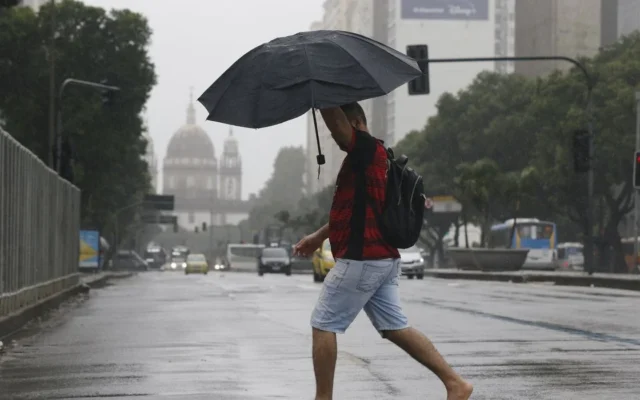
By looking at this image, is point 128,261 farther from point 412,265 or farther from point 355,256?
point 355,256

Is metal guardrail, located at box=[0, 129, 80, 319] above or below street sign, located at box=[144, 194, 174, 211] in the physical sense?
below

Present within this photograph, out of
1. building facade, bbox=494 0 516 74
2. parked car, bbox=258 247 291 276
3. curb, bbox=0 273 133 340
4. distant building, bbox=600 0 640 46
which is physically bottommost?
parked car, bbox=258 247 291 276

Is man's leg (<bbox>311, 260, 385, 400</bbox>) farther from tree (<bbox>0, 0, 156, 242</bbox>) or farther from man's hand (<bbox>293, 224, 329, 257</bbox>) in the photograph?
tree (<bbox>0, 0, 156, 242</bbox>)

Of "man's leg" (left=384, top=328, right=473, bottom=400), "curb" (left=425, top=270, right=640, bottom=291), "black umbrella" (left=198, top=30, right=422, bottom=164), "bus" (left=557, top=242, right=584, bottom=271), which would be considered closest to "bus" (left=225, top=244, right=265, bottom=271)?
"bus" (left=557, top=242, right=584, bottom=271)

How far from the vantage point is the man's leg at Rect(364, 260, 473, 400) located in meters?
7.94

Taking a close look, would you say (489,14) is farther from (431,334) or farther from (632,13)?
(431,334)

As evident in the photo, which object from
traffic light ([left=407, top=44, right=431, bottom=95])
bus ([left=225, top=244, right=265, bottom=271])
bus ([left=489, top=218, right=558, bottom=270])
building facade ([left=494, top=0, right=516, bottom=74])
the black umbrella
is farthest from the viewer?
building facade ([left=494, top=0, right=516, bottom=74])

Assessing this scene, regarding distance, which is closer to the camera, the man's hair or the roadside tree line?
the man's hair

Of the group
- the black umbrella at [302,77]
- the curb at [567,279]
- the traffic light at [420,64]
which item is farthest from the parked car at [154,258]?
the black umbrella at [302,77]

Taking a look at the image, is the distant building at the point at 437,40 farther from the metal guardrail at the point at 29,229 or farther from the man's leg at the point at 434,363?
the man's leg at the point at 434,363

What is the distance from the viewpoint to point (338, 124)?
765 centimetres

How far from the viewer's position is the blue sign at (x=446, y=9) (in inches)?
6324

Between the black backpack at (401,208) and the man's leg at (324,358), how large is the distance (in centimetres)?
60

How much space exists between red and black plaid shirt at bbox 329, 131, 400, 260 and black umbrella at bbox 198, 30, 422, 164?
0.26 m
